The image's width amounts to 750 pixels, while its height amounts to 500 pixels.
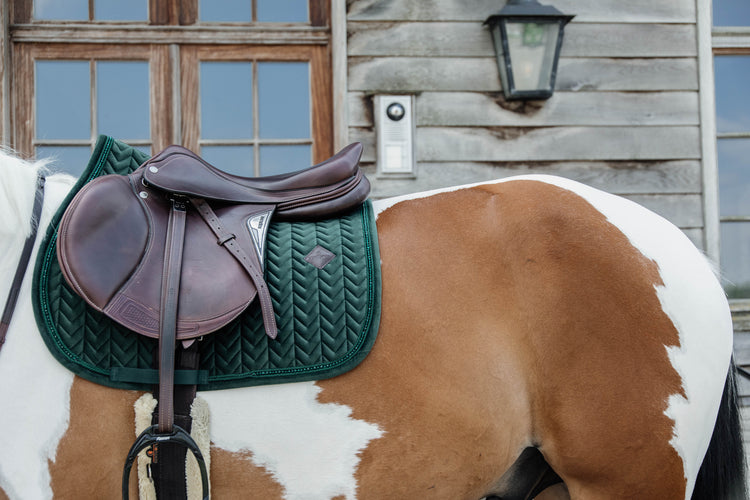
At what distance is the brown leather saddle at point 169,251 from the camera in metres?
1.04

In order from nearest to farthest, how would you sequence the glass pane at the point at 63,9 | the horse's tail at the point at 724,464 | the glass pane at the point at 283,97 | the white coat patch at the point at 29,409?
the white coat patch at the point at 29,409
the horse's tail at the point at 724,464
the glass pane at the point at 63,9
the glass pane at the point at 283,97

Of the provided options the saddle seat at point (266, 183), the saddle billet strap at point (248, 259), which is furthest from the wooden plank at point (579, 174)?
the saddle billet strap at point (248, 259)

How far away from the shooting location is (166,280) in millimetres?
1081

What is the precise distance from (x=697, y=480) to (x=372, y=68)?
222 cm

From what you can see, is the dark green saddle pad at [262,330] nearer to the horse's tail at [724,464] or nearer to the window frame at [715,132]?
the horse's tail at [724,464]

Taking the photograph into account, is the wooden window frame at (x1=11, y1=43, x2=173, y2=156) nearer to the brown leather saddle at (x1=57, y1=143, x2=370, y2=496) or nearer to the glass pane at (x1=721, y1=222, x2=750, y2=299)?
the brown leather saddle at (x1=57, y1=143, x2=370, y2=496)

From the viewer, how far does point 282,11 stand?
2969 mm

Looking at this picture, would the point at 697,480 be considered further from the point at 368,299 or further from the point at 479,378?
the point at 368,299

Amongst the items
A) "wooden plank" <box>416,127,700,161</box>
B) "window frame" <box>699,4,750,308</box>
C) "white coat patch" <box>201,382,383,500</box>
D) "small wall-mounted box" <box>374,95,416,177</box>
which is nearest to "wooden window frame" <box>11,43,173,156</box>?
"small wall-mounted box" <box>374,95,416,177</box>

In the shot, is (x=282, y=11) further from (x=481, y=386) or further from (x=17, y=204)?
(x=481, y=386)

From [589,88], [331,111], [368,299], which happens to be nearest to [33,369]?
[368,299]

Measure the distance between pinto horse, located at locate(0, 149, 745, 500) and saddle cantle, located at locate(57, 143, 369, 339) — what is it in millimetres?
137

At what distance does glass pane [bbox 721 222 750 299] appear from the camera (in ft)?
10.3

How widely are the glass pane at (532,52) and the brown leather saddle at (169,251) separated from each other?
1930 mm
